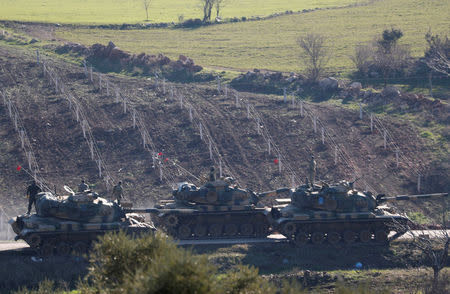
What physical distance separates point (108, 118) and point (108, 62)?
16.0 metres

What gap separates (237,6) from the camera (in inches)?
4289

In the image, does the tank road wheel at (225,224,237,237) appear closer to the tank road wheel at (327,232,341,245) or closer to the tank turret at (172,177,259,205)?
the tank turret at (172,177,259,205)

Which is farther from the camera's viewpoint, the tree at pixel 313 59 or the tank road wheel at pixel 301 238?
the tree at pixel 313 59

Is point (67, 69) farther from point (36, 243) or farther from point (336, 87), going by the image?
point (36, 243)

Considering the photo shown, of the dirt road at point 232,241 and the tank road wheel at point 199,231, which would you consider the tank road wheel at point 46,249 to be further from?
the tank road wheel at point 199,231

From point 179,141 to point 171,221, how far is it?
46.6 feet

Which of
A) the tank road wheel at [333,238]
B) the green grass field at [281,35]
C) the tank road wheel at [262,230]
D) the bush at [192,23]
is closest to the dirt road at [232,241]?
the tank road wheel at [262,230]

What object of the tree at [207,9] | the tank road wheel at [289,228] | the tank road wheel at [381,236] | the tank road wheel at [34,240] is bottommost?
the tank road wheel at [381,236]

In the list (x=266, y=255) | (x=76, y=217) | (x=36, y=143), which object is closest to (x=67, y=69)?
(x=36, y=143)

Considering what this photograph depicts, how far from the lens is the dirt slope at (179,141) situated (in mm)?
42688

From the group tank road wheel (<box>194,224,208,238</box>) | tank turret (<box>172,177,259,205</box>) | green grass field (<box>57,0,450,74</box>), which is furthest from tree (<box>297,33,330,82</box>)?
tank road wheel (<box>194,224,208,238</box>)

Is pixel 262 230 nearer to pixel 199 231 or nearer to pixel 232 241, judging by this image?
pixel 232 241

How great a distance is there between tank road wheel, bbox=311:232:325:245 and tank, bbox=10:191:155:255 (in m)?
7.82

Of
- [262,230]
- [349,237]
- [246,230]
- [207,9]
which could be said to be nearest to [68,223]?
[246,230]
